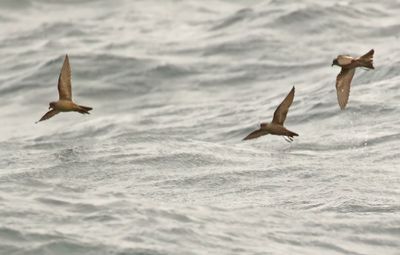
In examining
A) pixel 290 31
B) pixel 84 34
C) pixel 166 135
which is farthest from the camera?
pixel 84 34

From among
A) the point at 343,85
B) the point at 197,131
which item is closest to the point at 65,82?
the point at 343,85

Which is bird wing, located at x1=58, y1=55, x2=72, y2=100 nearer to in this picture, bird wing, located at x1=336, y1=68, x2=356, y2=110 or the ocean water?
the ocean water

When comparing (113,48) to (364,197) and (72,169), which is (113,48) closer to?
(72,169)

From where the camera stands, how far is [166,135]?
20297mm

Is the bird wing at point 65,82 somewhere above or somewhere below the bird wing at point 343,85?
above

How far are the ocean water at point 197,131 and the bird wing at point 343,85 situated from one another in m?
1.25

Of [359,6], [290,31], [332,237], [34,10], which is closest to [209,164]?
[332,237]

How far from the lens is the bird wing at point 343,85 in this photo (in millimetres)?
14664

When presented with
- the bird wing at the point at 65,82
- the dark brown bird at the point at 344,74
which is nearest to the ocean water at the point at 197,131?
the bird wing at the point at 65,82

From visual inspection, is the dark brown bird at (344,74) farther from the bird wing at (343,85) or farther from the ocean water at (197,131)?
the ocean water at (197,131)

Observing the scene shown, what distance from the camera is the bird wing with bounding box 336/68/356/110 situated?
1466cm

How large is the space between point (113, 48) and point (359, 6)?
16.3 ft

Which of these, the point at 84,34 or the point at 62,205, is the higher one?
the point at 84,34

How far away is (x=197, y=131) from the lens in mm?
20703
